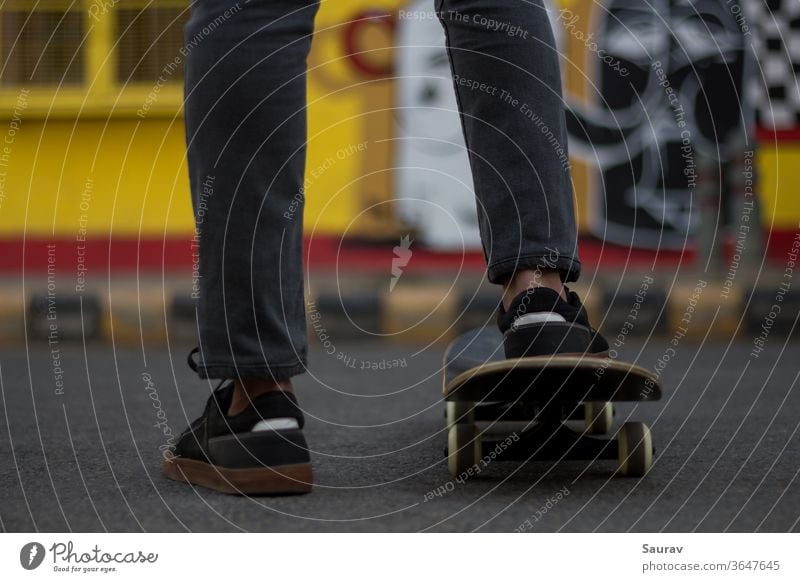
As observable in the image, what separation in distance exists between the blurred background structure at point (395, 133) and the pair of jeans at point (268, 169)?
3.93 metres

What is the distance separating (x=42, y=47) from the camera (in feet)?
18.6

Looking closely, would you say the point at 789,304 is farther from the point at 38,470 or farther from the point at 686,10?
the point at 38,470

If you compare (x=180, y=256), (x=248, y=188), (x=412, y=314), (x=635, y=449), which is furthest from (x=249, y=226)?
(x=180, y=256)

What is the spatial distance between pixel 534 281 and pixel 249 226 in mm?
366

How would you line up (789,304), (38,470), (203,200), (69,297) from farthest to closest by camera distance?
(69,297) < (789,304) < (38,470) < (203,200)

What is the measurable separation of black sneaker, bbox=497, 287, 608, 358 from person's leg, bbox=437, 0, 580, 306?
0.03m

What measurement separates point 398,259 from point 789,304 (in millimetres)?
1953

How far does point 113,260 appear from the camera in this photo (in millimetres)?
5570

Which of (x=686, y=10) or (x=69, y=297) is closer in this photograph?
(x=69, y=297)

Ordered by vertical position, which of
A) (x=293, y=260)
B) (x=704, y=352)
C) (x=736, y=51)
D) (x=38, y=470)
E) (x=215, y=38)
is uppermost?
(x=736, y=51)

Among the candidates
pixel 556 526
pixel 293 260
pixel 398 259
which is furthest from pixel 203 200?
pixel 398 259

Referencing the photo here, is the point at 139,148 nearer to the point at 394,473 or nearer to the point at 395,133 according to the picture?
the point at 395,133

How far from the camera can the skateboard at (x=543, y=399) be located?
120 cm
